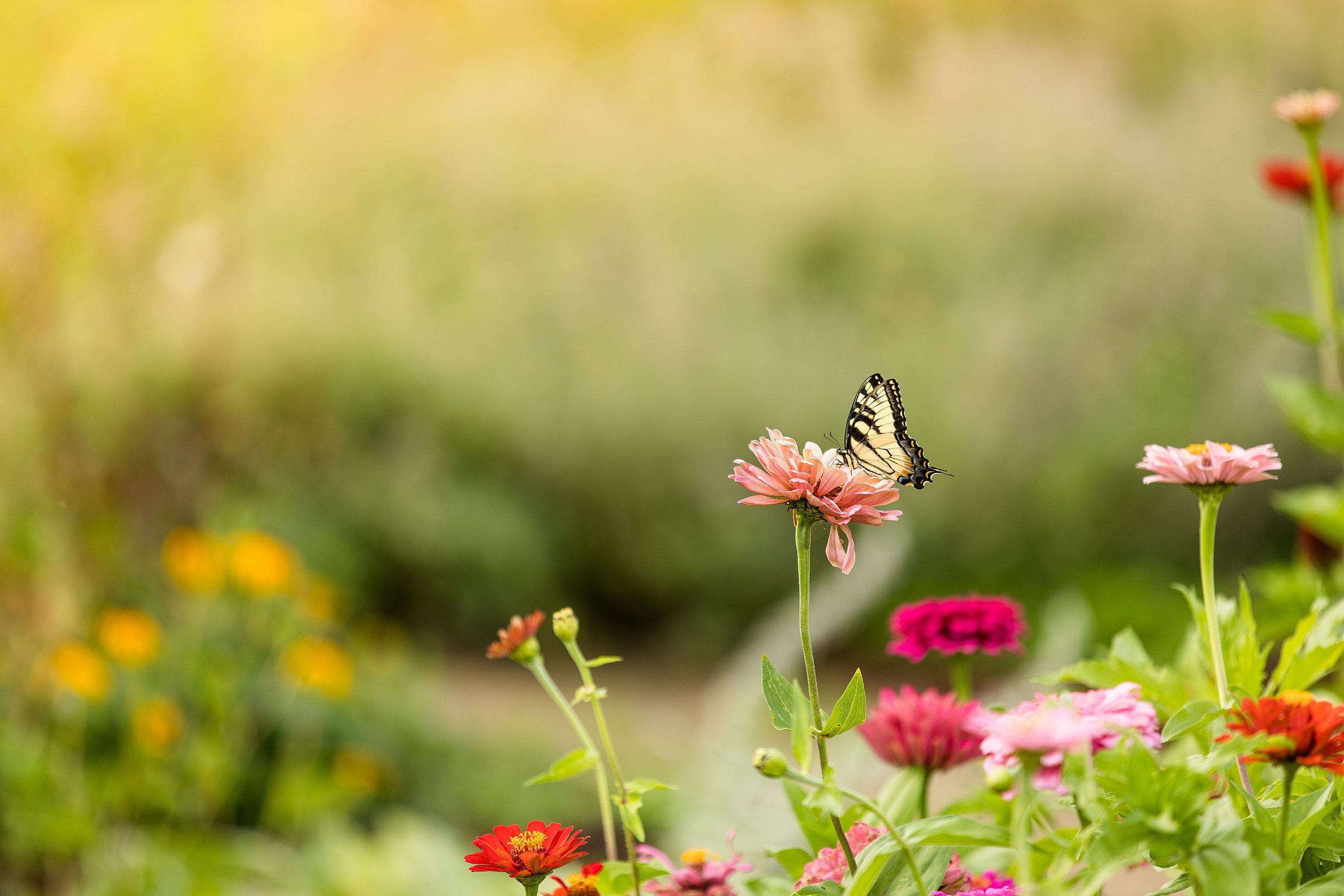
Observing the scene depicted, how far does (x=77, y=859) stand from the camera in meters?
1.53

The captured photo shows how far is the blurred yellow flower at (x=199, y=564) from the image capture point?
5.42 ft

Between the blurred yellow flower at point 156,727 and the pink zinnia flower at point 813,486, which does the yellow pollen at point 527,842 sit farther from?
the blurred yellow flower at point 156,727

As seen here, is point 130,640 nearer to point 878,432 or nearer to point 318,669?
point 318,669

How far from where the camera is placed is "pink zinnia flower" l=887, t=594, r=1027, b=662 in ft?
1.56

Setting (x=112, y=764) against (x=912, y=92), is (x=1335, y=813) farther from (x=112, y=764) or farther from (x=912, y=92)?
(x=912, y=92)

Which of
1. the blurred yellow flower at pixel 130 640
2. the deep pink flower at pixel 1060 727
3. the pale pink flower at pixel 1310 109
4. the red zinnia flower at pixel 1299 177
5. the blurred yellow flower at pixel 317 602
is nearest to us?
the deep pink flower at pixel 1060 727

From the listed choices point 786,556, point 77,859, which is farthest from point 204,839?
point 786,556

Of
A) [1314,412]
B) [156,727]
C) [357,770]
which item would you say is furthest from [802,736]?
[357,770]

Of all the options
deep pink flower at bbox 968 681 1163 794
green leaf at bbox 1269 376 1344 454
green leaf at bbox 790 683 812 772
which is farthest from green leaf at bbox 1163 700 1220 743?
green leaf at bbox 1269 376 1344 454

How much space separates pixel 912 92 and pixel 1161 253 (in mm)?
800

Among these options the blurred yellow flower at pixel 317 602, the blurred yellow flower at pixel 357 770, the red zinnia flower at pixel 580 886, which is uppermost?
the red zinnia flower at pixel 580 886

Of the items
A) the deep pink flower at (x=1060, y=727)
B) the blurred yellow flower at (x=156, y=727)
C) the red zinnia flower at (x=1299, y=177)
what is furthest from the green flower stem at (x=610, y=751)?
the blurred yellow flower at (x=156, y=727)

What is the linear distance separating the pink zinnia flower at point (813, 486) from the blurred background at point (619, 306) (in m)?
1.76

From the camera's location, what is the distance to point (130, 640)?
5.19 ft
